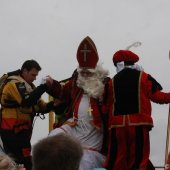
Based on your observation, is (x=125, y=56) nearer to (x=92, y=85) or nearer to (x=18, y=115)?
(x=92, y=85)

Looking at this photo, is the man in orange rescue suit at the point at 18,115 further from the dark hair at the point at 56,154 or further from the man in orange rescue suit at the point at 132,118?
the dark hair at the point at 56,154

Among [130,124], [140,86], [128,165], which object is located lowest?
[128,165]

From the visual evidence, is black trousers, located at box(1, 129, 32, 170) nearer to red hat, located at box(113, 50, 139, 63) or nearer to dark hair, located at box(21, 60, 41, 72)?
dark hair, located at box(21, 60, 41, 72)

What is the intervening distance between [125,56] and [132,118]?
0.62 m

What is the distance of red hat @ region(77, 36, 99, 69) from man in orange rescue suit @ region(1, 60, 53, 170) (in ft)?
2.36

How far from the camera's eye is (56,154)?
2.59 m

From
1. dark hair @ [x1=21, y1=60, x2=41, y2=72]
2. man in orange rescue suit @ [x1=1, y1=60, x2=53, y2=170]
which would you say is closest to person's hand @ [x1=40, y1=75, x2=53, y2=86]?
man in orange rescue suit @ [x1=1, y1=60, x2=53, y2=170]

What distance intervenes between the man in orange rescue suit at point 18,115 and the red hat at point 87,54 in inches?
28.3

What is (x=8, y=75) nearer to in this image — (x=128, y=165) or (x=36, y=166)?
(x=128, y=165)

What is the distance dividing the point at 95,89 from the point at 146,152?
809mm

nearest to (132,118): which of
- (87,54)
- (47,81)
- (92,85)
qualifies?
(92,85)

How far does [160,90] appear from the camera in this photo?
548 centimetres

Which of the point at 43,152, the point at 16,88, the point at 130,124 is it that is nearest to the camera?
the point at 43,152

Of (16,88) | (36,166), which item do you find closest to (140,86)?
(16,88)
